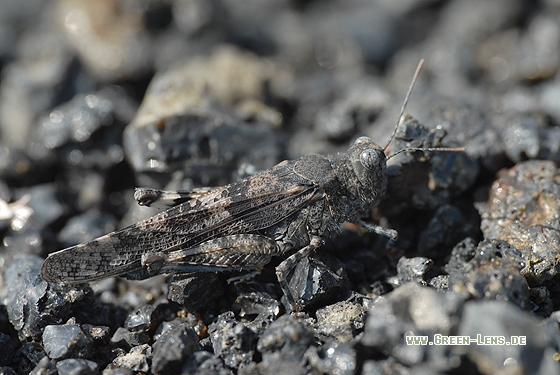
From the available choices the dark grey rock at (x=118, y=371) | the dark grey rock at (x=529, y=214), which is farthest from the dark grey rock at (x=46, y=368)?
the dark grey rock at (x=529, y=214)

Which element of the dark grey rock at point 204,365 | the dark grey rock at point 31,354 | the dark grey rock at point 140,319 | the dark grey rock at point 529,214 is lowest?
the dark grey rock at point 31,354

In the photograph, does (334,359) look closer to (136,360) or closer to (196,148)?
(136,360)

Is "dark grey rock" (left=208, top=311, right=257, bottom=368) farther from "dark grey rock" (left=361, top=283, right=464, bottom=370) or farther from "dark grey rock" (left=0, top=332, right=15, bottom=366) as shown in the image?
"dark grey rock" (left=0, top=332, right=15, bottom=366)

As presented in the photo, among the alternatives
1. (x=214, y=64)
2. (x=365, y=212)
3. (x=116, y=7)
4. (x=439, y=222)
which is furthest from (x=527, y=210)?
(x=116, y=7)

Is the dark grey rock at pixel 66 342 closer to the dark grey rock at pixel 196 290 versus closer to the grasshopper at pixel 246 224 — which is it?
the grasshopper at pixel 246 224

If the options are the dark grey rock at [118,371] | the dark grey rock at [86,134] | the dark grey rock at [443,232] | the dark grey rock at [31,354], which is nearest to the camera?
the dark grey rock at [118,371]

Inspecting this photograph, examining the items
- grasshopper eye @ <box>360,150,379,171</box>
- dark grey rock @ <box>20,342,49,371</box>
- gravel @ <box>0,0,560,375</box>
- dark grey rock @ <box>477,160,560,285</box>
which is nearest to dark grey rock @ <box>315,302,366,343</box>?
gravel @ <box>0,0,560,375</box>
